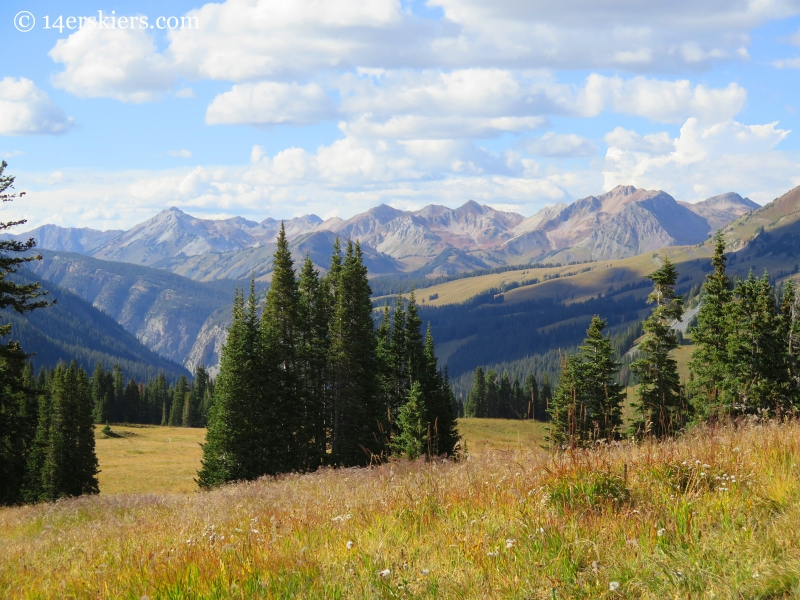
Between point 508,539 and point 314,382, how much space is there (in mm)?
37918

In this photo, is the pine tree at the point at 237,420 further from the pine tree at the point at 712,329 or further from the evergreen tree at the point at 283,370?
the pine tree at the point at 712,329

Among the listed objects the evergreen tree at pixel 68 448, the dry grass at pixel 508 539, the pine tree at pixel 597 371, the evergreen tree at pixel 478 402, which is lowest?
the evergreen tree at pixel 478 402

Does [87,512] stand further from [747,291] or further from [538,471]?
[747,291]

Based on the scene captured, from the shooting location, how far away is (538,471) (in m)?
6.54

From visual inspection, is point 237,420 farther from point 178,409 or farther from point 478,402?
point 478,402

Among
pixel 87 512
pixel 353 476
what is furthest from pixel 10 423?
pixel 353 476

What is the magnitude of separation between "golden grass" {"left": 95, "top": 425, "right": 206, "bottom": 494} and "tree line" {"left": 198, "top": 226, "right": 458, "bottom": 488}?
1538 centimetres

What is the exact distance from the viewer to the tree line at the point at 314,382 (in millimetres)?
34656

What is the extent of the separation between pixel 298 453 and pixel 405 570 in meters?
35.2

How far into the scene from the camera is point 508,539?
4.78 m

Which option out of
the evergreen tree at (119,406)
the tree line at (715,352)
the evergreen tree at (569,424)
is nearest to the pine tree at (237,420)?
the tree line at (715,352)

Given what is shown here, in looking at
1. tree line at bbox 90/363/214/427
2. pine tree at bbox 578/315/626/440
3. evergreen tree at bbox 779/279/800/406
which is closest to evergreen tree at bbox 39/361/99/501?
pine tree at bbox 578/315/626/440

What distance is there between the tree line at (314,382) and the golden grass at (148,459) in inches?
606

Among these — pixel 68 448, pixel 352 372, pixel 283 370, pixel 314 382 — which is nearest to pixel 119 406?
pixel 68 448
